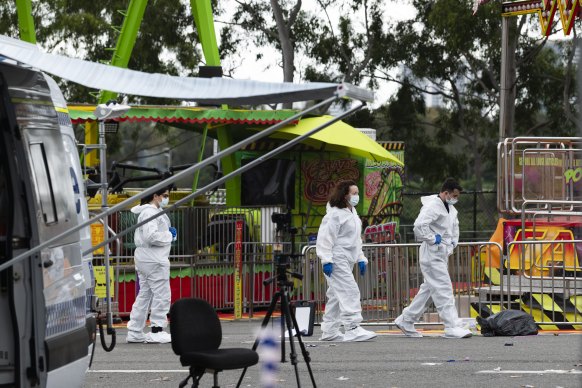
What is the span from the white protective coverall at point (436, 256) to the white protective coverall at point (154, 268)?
2909mm

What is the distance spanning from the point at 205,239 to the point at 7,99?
11.7 metres

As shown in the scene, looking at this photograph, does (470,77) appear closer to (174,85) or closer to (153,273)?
(153,273)

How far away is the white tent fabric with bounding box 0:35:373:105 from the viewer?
6387 millimetres

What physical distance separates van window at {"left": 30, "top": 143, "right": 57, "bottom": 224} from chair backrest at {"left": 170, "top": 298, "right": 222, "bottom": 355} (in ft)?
4.55

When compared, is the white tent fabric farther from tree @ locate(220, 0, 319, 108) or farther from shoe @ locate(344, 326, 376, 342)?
tree @ locate(220, 0, 319, 108)

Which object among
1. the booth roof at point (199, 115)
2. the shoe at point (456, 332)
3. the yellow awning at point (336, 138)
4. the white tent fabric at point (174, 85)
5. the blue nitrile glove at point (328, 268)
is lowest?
the shoe at point (456, 332)

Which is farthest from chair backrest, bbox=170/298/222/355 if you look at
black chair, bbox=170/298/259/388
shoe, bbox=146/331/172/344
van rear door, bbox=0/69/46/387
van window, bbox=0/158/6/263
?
shoe, bbox=146/331/172/344

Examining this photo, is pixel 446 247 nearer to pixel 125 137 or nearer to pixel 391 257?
pixel 391 257

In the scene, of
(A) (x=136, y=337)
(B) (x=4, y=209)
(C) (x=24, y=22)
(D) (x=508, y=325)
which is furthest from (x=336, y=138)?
(B) (x=4, y=209)

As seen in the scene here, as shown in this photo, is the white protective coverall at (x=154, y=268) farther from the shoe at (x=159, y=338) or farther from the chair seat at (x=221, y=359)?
the chair seat at (x=221, y=359)

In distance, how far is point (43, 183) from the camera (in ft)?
24.6

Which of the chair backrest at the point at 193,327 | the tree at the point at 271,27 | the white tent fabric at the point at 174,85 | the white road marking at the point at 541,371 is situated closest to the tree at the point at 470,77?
the tree at the point at 271,27

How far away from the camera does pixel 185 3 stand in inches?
1407

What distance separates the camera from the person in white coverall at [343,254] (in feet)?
46.0
